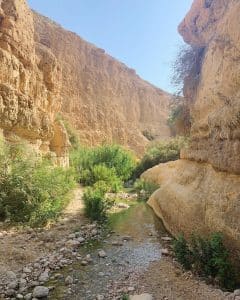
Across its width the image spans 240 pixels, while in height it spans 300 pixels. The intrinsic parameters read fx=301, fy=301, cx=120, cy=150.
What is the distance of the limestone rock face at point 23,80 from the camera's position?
1134 cm

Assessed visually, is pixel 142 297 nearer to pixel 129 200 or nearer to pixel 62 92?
pixel 129 200

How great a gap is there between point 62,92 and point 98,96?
6.62 m

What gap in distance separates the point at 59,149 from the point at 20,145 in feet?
20.9

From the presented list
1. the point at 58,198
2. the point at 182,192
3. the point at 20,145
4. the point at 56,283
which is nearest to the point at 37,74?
the point at 20,145

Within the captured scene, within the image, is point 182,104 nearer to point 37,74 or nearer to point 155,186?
point 155,186

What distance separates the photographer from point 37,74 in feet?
48.9

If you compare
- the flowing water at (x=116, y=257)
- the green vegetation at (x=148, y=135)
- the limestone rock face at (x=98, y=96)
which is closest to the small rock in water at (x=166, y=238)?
the flowing water at (x=116, y=257)

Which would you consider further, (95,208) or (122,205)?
(122,205)

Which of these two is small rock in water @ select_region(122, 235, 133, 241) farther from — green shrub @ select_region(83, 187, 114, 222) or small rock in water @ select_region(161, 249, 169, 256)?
green shrub @ select_region(83, 187, 114, 222)

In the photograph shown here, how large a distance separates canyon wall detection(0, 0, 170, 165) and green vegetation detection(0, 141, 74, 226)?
6.49 ft

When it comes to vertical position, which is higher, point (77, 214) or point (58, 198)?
point (58, 198)

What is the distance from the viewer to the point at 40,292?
4.82m

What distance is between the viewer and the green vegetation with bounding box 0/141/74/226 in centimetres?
838

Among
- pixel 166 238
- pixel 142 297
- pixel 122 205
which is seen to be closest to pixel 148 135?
pixel 122 205
